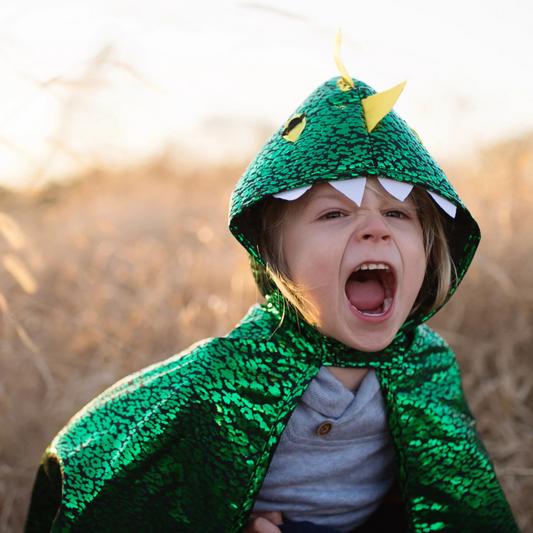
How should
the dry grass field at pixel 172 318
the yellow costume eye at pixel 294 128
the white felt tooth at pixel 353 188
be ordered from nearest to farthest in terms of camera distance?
the white felt tooth at pixel 353 188, the yellow costume eye at pixel 294 128, the dry grass field at pixel 172 318

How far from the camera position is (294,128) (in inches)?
54.3

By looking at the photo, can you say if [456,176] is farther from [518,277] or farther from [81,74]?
[81,74]

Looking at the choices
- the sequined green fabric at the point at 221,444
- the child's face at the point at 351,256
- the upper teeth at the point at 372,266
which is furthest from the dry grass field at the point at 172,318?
the upper teeth at the point at 372,266

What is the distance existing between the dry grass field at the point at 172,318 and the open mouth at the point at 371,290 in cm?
97

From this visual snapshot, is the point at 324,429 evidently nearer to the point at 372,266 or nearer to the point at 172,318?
the point at 372,266

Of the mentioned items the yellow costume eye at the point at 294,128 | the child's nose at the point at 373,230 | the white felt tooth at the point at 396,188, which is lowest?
the child's nose at the point at 373,230

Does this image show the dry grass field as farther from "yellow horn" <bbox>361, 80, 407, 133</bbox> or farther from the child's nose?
"yellow horn" <bbox>361, 80, 407, 133</bbox>

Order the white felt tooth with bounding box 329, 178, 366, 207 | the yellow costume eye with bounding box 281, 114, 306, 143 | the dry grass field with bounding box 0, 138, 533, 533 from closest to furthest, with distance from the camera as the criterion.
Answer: the white felt tooth with bounding box 329, 178, 366, 207
the yellow costume eye with bounding box 281, 114, 306, 143
the dry grass field with bounding box 0, 138, 533, 533

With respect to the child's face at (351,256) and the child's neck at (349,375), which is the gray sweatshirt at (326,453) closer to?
the child's neck at (349,375)

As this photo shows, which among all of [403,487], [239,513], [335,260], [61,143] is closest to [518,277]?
[403,487]

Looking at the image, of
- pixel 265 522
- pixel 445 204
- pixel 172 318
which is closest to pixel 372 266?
pixel 445 204

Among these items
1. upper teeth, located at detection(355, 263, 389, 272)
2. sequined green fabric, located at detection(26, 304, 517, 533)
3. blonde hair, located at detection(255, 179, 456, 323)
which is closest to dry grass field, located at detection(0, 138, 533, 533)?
sequined green fabric, located at detection(26, 304, 517, 533)

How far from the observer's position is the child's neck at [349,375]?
145 cm

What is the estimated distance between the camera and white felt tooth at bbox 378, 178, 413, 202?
1.26m
